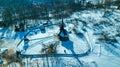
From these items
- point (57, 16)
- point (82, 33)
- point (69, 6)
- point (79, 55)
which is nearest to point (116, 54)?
point (79, 55)

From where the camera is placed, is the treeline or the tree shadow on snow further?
the treeline

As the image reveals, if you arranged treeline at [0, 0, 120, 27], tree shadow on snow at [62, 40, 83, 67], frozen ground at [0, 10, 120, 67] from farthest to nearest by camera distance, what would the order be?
treeline at [0, 0, 120, 27] → tree shadow on snow at [62, 40, 83, 67] → frozen ground at [0, 10, 120, 67]

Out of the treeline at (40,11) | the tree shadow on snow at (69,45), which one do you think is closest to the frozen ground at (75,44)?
the tree shadow on snow at (69,45)

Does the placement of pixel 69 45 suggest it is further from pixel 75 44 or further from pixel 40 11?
pixel 40 11

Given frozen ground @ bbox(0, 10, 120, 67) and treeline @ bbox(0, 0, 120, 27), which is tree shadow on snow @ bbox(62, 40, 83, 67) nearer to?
frozen ground @ bbox(0, 10, 120, 67)

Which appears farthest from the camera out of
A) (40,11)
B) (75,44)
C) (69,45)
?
(40,11)

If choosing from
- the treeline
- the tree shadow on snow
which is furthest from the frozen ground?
the treeline

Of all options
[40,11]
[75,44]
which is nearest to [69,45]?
[75,44]

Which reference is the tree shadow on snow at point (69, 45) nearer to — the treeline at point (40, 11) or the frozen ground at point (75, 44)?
Result: the frozen ground at point (75, 44)
